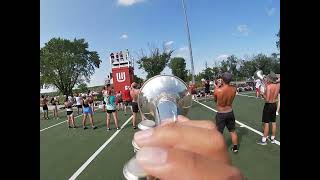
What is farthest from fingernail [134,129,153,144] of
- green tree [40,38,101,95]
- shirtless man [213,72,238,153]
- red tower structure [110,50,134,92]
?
green tree [40,38,101,95]

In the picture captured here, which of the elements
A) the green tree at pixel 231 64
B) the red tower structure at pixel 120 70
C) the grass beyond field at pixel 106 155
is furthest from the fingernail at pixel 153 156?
the green tree at pixel 231 64

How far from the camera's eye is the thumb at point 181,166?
20.5 inches

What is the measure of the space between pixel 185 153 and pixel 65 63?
6883cm

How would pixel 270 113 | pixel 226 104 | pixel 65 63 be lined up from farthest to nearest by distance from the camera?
1. pixel 65 63
2. pixel 270 113
3. pixel 226 104

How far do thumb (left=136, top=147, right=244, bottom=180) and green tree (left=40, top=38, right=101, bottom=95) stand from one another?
65.1 meters

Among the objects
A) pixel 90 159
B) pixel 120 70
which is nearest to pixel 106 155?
pixel 90 159

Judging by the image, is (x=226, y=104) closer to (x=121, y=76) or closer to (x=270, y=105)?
(x=270, y=105)

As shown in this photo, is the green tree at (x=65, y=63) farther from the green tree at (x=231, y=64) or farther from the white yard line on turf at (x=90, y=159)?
the white yard line on turf at (x=90, y=159)

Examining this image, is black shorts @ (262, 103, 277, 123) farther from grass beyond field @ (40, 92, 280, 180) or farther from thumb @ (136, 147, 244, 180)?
thumb @ (136, 147, 244, 180)

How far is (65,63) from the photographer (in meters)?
65.8

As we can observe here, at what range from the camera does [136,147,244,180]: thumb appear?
20.5 inches
